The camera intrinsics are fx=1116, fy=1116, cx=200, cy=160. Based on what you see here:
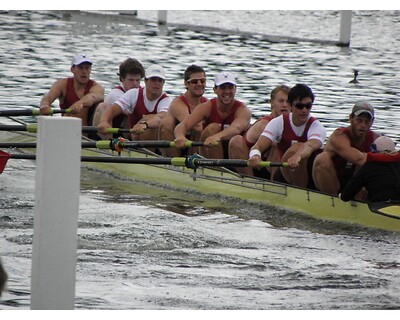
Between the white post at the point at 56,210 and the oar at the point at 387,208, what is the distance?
398 cm

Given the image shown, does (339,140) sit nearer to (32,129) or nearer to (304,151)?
(304,151)

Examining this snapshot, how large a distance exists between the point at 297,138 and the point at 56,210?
5063mm

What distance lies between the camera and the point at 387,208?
929 centimetres

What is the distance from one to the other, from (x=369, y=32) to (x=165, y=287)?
903 inches

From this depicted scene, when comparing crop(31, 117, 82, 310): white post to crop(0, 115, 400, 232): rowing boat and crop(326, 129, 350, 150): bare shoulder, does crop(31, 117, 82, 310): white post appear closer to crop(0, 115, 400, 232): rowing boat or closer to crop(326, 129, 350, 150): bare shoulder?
crop(0, 115, 400, 232): rowing boat

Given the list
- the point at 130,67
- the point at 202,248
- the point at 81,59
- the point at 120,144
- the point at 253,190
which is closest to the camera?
the point at 202,248

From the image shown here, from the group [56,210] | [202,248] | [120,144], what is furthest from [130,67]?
[56,210]

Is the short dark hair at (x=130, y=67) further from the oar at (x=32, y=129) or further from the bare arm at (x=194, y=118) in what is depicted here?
the bare arm at (x=194, y=118)

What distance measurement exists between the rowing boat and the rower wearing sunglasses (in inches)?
5.9

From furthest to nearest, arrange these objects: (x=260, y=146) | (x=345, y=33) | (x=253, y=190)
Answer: (x=345, y=33), (x=253, y=190), (x=260, y=146)

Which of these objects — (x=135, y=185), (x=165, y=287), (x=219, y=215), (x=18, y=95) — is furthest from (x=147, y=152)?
(x=18, y=95)

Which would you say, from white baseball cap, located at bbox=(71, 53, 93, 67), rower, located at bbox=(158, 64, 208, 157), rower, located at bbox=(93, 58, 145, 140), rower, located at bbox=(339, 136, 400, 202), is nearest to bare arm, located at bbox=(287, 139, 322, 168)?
rower, located at bbox=(339, 136, 400, 202)

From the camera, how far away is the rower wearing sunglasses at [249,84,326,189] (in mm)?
10328

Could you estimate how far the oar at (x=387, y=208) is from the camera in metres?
9.20
